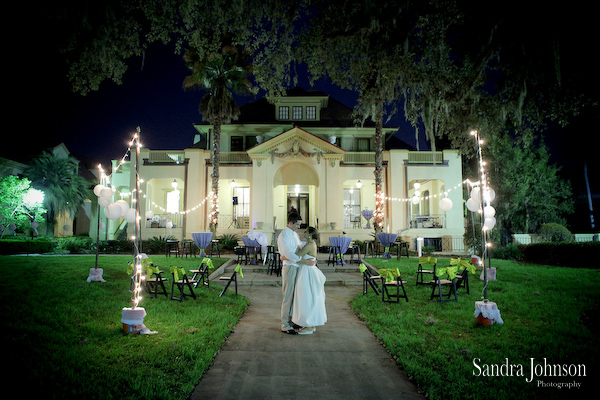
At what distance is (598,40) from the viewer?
15.6 ft

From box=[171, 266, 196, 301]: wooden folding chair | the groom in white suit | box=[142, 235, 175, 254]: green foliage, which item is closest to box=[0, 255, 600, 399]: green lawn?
box=[171, 266, 196, 301]: wooden folding chair

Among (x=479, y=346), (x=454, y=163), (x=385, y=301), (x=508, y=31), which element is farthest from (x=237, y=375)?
(x=454, y=163)

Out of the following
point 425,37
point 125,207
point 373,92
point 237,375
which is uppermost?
point 425,37

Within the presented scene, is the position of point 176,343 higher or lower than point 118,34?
lower

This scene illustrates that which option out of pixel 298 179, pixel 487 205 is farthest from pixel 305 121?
pixel 487 205

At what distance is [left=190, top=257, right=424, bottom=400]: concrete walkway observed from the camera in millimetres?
3557

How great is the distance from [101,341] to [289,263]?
305 cm

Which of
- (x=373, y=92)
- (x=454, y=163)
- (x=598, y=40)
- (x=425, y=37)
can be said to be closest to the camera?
(x=598, y=40)

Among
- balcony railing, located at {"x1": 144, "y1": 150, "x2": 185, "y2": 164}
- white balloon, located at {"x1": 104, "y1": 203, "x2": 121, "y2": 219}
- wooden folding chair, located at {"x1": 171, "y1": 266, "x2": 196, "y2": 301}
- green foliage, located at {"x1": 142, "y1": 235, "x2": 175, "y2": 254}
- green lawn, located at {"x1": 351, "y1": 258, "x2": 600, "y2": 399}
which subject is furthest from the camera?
balcony railing, located at {"x1": 144, "y1": 150, "x2": 185, "y2": 164}

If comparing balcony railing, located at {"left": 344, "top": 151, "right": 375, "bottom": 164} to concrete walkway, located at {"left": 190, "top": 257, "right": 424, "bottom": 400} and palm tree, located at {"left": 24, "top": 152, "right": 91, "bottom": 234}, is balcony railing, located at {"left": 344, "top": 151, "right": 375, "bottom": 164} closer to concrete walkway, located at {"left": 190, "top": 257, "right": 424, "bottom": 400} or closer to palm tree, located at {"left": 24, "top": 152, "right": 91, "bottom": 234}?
concrete walkway, located at {"left": 190, "top": 257, "right": 424, "bottom": 400}

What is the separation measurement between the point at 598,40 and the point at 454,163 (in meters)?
19.2

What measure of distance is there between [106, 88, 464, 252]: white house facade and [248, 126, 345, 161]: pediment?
0.06 m

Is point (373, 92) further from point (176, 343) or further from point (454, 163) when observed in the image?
point (454, 163)

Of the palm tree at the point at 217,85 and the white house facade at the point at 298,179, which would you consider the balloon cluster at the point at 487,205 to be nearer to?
the white house facade at the point at 298,179
